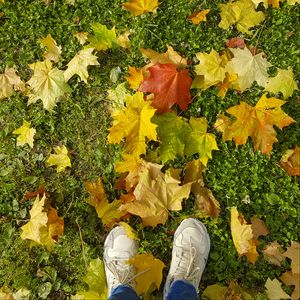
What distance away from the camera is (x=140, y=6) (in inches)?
117

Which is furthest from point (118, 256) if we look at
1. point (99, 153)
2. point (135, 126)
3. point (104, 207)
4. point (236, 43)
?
point (236, 43)

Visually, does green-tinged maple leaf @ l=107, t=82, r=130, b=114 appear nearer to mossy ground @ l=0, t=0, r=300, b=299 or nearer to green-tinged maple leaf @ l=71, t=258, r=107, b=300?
mossy ground @ l=0, t=0, r=300, b=299

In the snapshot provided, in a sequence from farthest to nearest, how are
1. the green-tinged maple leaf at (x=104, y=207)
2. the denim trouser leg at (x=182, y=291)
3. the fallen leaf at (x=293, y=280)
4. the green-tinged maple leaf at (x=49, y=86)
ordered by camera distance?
the green-tinged maple leaf at (x=49, y=86), the green-tinged maple leaf at (x=104, y=207), the fallen leaf at (x=293, y=280), the denim trouser leg at (x=182, y=291)

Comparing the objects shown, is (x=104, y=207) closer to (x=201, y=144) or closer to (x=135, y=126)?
(x=135, y=126)

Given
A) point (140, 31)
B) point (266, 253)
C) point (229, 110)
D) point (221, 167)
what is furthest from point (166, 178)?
point (140, 31)

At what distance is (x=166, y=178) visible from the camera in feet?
9.00

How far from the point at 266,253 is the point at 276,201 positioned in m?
0.32

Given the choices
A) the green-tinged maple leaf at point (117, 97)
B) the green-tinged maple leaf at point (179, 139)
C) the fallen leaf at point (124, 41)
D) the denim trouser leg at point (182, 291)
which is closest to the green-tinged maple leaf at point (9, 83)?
the green-tinged maple leaf at point (117, 97)

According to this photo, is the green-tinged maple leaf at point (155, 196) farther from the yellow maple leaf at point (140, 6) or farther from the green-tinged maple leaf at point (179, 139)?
the yellow maple leaf at point (140, 6)

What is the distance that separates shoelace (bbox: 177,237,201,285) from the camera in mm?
2693

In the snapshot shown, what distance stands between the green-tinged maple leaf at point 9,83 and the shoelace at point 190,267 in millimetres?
1567

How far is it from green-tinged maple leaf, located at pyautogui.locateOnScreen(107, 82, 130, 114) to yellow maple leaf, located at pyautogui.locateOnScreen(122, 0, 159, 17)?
50cm

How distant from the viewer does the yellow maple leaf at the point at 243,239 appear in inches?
105

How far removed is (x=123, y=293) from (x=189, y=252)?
472mm
